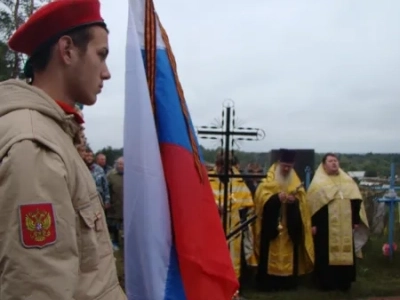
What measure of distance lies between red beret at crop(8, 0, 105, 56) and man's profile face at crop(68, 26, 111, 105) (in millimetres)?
48

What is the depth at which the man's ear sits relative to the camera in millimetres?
1613

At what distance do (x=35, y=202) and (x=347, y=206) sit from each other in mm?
7348

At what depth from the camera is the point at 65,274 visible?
134 cm

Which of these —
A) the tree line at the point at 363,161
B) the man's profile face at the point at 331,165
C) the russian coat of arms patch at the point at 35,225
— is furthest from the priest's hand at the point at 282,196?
the russian coat of arms patch at the point at 35,225

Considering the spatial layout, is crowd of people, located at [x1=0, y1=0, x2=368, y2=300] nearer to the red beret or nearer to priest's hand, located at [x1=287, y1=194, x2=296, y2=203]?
the red beret

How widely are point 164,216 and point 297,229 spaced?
Answer: 5.77m

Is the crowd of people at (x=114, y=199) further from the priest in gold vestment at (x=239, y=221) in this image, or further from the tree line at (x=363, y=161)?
the priest in gold vestment at (x=239, y=221)

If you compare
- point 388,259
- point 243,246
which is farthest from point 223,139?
point 388,259

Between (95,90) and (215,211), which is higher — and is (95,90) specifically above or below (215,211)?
above

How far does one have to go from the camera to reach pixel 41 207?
1325mm

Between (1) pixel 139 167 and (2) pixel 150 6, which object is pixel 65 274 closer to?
(1) pixel 139 167

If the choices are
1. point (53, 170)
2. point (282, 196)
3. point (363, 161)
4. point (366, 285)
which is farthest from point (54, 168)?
point (363, 161)

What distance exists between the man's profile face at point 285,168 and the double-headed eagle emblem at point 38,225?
6.90 meters

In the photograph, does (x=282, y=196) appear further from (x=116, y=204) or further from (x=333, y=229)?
(x=116, y=204)
